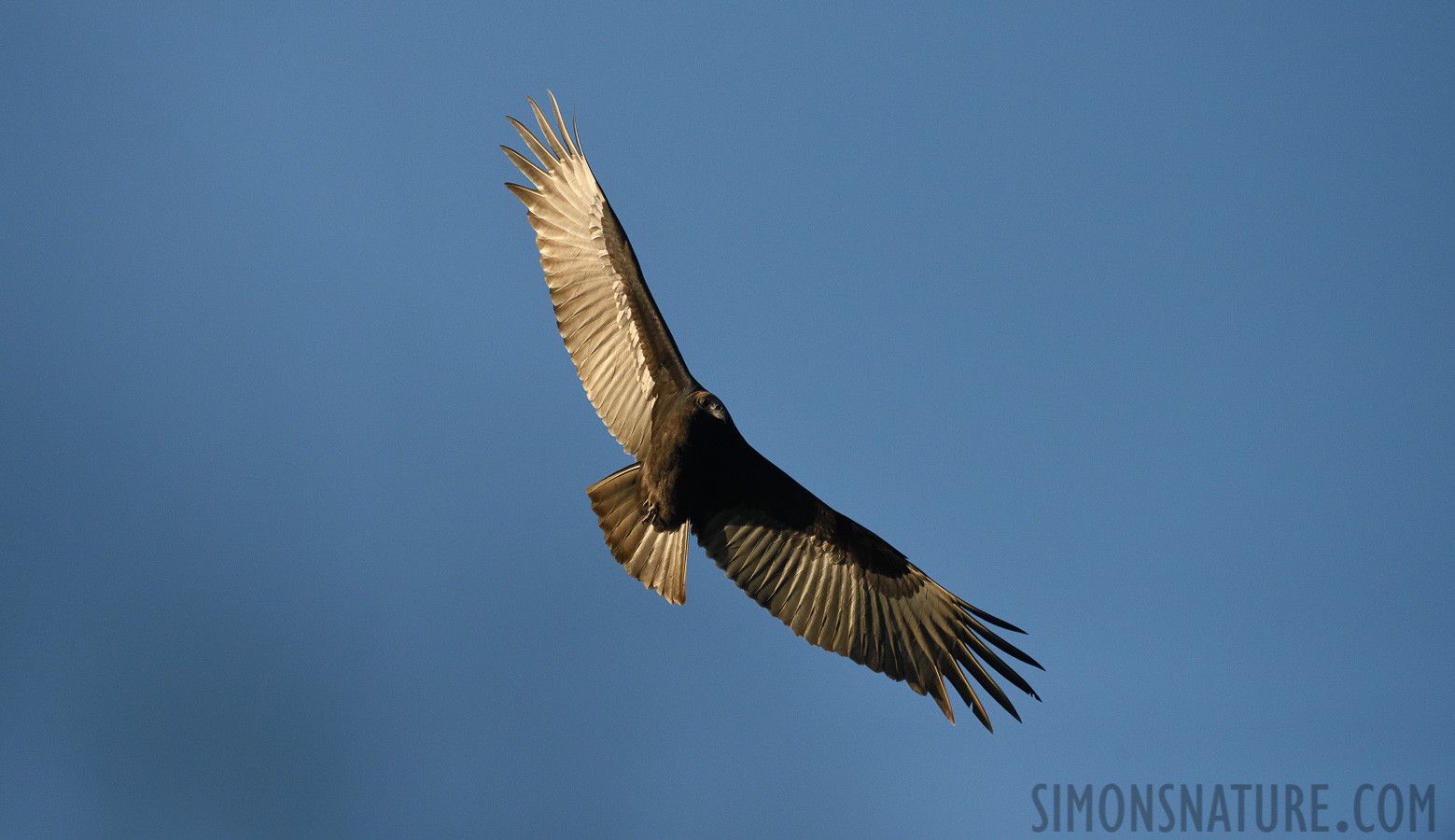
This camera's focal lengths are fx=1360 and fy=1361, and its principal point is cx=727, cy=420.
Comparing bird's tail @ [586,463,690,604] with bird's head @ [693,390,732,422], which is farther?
bird's tail @ [586,463,690,604]

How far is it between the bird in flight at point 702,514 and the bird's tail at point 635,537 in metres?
0.01

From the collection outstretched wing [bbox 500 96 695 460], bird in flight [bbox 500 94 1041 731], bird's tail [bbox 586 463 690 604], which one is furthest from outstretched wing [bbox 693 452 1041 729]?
outstretched wing [bbox 500 96 695 460]

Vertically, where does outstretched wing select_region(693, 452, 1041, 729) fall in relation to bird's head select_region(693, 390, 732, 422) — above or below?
below

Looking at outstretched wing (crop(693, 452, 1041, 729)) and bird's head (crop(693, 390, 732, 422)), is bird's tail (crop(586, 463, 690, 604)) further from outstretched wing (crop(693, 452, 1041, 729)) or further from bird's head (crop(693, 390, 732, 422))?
bird's head (crop(693, 390, 732, 422))

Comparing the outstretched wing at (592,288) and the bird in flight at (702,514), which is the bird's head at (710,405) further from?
the outstretched wing at (592,288)

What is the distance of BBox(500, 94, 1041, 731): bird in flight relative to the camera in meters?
10.5

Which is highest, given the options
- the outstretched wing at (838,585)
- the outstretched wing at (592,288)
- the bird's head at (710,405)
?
the outstretched wing at (592,288)

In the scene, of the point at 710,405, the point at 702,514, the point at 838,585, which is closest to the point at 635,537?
the point at 702,514

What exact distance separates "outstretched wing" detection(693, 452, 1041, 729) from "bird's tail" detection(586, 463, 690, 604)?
0.44m

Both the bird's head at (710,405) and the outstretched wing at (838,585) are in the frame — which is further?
the outstretched wing at (838,585)

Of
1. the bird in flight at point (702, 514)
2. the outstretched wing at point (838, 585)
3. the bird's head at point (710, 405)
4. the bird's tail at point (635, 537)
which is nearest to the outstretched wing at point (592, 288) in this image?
the bird in flight at point (702, 514)

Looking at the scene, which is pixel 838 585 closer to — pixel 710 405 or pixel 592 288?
pixel 710 405

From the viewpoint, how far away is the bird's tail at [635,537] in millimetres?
10547

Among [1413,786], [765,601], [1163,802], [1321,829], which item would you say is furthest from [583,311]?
[1413,786]
